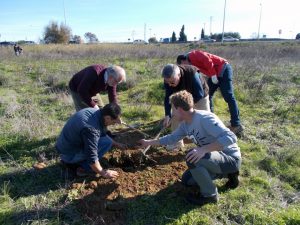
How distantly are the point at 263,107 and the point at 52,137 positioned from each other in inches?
194

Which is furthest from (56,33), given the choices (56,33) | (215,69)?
(215,69)

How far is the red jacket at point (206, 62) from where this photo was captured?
17.2 feet

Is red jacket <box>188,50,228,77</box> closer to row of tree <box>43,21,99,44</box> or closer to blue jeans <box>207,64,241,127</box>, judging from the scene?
blue jeans <box>207,64,241,127</box>

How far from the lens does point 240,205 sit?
12.0ft

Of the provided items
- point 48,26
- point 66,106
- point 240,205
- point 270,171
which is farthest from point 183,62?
point 48,26

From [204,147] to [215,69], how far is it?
8.03 ft

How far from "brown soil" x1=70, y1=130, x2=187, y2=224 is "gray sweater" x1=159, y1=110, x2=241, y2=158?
2.16 feet

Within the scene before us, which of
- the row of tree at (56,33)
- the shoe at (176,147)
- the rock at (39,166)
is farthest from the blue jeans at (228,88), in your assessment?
the row of tree at (56,33)

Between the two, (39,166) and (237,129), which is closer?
(39,166)

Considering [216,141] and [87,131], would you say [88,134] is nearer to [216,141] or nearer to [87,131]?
[87,131]

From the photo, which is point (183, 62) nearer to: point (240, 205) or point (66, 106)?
point (240, 205)

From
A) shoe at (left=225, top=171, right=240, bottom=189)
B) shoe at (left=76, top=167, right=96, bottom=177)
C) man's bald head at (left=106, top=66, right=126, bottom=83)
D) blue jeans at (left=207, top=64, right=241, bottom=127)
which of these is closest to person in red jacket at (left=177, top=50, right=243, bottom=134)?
blue jeans at (left=207, top=64, right=241, bottom=127)

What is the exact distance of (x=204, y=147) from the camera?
Result: 10.9 ft

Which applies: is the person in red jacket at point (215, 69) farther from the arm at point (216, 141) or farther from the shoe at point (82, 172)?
the shoe at point (82, 172)
